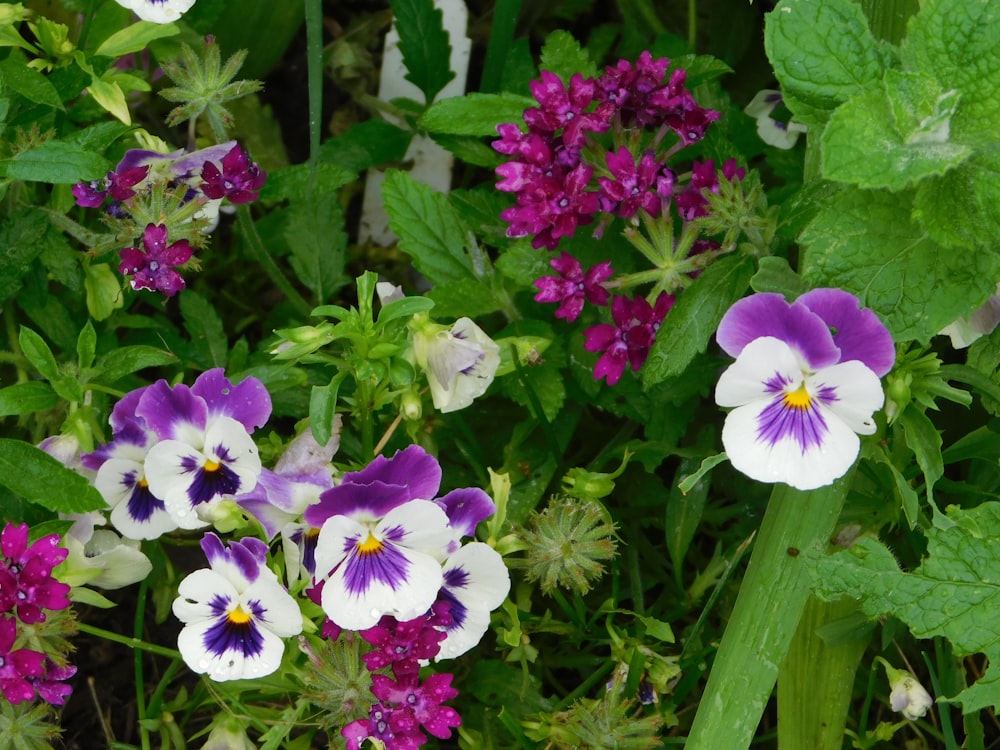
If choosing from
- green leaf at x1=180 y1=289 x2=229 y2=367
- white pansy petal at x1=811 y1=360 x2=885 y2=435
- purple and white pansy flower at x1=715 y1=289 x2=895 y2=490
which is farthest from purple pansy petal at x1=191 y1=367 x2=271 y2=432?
white pansy petal at x1=811 y1=360 x2=885 y2=435

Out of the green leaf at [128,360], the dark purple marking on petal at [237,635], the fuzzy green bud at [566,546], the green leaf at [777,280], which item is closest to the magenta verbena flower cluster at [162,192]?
the green leaf at [128,360]

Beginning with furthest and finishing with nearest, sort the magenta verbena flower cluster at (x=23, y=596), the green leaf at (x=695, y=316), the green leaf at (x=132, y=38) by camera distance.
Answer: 1. the green leaf at (x=132, y=38)
2. the green leaf at (x=695, y=316)
3. the magenta verbena flower cluster at (x=23, y=596)

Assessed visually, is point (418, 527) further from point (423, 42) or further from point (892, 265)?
point (423, 42)

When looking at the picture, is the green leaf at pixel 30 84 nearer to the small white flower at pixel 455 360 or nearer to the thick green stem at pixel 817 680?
the small white flower at pixel 455 360

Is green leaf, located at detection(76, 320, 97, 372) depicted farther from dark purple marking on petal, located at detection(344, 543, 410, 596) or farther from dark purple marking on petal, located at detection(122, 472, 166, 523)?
dark purple marking on petal, located at detection(344, 543, 410, 596)

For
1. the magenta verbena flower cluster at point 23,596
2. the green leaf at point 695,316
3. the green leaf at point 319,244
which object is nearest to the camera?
the magenta verbena flower cluster at point 23,596

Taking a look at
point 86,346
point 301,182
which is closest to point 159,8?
point 301,182
